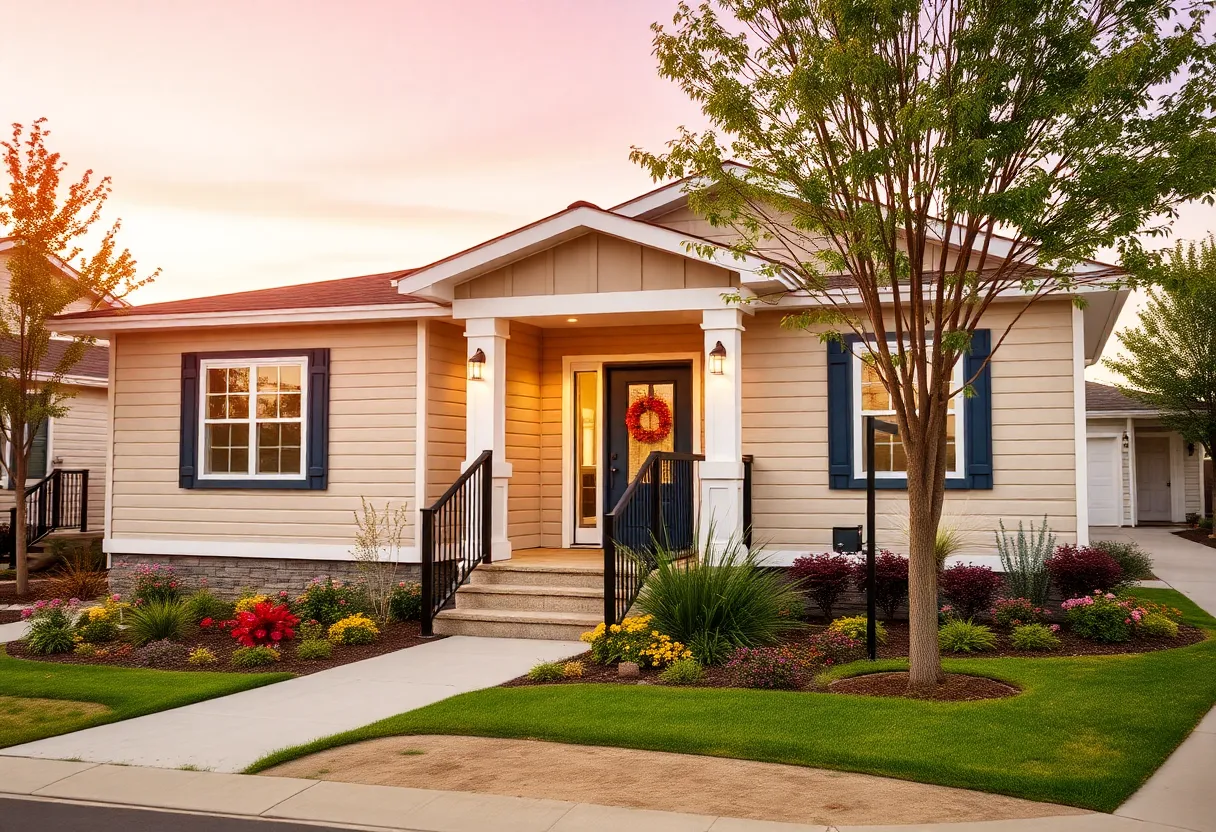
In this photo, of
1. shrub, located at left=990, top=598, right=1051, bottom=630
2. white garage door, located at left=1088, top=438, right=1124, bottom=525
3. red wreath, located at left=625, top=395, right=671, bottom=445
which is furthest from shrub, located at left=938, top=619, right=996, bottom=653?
white garage door, located at left=1088, top=438, right=1124, bottom=525

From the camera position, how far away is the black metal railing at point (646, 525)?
8758mm

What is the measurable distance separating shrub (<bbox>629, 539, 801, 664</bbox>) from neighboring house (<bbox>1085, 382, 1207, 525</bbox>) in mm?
17250

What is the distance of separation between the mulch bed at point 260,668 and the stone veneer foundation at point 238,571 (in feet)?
6.39

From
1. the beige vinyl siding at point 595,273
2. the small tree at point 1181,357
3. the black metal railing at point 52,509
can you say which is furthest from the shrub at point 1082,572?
the black metal railing at point 52,509

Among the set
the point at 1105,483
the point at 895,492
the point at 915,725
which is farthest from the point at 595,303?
the point at 1105,483

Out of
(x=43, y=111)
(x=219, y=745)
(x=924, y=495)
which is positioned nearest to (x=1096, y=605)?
(x=924, y=495)

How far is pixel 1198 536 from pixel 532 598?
1634cm

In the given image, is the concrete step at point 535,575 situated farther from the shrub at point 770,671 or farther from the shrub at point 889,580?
the shrub at point 770,671

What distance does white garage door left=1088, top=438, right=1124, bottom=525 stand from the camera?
23.4 metres

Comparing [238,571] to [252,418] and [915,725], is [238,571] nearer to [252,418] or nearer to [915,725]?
[252,418]

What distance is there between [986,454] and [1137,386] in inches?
542

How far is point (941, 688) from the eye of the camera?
22.4 ft

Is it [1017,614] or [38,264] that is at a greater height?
[38,264]

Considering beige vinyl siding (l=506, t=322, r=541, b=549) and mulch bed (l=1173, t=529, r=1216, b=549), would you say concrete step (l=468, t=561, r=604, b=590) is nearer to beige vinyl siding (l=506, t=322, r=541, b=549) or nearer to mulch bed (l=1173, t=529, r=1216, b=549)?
beige vinyl siding (l=506, t=322, r=541, b=549)
